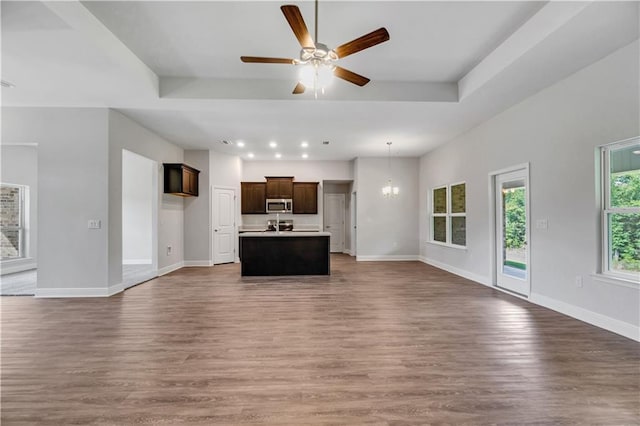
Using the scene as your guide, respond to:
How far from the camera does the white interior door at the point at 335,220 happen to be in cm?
1022

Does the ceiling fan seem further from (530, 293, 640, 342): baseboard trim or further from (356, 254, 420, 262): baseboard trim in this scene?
(356, 254, 420, 262): baseboard trim

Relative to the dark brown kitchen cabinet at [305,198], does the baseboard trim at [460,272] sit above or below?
below

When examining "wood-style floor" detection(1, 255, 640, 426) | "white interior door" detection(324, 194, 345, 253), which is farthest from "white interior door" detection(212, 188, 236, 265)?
"wood-style floor" detection(1, 255, 640, 426)

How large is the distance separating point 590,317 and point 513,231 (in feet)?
5.73

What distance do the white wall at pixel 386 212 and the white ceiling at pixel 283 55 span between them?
2983 millimetres

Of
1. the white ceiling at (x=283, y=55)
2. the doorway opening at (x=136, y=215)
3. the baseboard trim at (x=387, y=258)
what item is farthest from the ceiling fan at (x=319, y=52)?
the doorway opening at (x=136, y=215)

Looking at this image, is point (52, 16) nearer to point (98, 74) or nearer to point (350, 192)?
point (98, 74)

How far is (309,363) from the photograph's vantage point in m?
2.51

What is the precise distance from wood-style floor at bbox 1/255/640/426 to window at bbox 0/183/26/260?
360cm

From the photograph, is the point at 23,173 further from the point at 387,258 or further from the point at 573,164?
the point at 573,164

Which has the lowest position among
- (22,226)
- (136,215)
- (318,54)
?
(22,226)

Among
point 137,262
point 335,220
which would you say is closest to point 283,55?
point 335,220

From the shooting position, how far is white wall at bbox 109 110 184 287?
4.71 m

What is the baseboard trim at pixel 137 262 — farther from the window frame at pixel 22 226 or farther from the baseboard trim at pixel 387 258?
the baseboard trim at pixel 387 258
